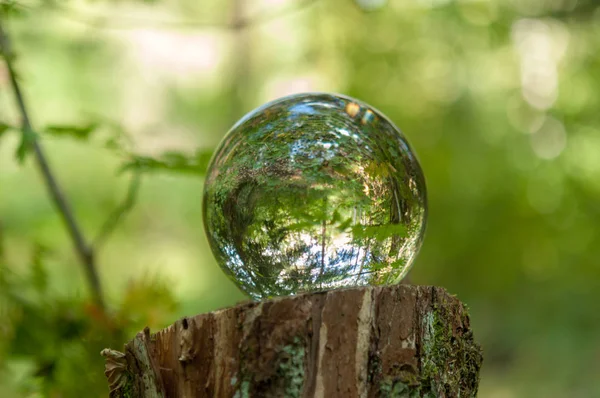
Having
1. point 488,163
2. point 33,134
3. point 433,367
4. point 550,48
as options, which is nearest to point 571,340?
point 488,163

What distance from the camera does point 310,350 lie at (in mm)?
1588

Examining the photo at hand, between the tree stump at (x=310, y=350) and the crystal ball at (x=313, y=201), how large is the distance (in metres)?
0.20

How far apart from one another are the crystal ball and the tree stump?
0.67ft

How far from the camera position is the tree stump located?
1.58 m

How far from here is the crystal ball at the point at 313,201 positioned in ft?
5.89

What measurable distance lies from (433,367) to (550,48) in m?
6.02

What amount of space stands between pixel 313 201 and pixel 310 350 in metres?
0.43

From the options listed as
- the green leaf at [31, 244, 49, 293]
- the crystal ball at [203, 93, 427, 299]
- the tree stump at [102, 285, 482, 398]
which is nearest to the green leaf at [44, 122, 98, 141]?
the green leaf at [31, 244, 49, 293]

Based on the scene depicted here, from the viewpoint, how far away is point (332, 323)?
160 centimetres

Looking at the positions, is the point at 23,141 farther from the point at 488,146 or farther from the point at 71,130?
the point at 488,146

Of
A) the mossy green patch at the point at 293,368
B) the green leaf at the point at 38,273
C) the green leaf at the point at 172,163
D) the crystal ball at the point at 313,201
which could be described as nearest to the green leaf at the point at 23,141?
the green leaf at the point at 172,163

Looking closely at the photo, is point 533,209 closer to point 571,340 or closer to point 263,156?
point 571,340

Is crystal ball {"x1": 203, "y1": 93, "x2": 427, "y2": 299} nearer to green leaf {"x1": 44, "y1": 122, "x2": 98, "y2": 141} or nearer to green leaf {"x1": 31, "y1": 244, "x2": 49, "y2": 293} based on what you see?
green leaf {"x1": 44, "y1": 122, "x2": 98, "y2": 141}

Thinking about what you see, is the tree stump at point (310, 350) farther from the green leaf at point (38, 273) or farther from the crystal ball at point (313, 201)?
the green leaf at point (38, 273)
